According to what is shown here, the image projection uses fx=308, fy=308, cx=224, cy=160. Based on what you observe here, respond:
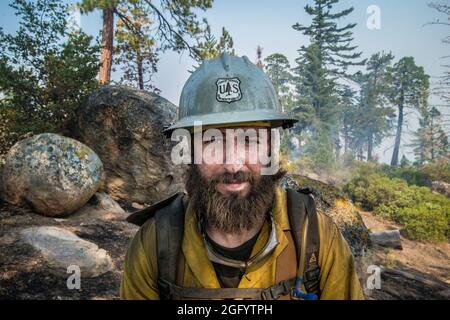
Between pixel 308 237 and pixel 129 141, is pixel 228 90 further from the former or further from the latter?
pixel 129 141

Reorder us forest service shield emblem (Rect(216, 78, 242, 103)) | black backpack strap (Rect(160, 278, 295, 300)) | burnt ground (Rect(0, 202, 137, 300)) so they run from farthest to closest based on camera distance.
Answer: burnt ground (Rect(0, 202, 137, 300)) → us forest service shield emblem (Rect(216, 78, 242, 103)) → black backpack strap (Rect(160, 278, 295, 300))

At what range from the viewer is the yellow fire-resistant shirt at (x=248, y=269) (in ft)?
6.55

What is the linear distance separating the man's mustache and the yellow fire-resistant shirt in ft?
1.26

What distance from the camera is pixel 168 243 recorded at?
204 centimetres

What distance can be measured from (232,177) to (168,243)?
64cm

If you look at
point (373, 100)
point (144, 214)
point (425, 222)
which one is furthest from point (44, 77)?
point (373, 100)

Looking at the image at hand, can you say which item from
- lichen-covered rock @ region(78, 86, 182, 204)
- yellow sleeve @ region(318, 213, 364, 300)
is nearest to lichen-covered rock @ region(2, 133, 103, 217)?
lichen-covered rock @ region(78, 86, 182, 204)

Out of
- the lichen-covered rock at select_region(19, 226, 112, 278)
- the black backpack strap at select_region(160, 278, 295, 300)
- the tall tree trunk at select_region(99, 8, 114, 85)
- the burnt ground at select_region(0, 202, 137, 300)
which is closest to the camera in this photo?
the black backpack strap at select_region(160, 278, 295, 300)

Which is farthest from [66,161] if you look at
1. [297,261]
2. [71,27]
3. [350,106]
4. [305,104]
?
[350,106]

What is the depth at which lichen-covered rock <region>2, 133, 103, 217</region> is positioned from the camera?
686 cm

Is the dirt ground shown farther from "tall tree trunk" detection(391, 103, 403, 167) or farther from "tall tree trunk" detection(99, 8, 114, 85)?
"tall tree trunk" detection(391, 103, 403, 167)

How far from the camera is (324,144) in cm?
2884

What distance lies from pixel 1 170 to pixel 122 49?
8448mm
